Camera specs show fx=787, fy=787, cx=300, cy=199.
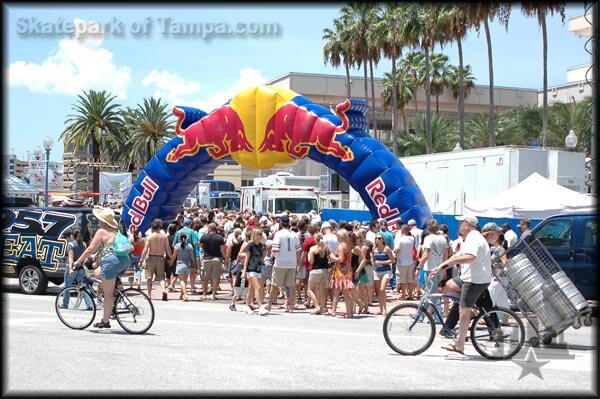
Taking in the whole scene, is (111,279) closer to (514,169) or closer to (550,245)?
(550,245)

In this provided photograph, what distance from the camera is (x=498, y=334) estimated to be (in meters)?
9.98

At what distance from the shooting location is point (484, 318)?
1002cm

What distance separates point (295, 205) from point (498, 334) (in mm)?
23166

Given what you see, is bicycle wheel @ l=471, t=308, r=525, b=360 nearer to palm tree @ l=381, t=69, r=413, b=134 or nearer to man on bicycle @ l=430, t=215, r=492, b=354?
man on bicycle @ l=430, t=215, r=492, b=354

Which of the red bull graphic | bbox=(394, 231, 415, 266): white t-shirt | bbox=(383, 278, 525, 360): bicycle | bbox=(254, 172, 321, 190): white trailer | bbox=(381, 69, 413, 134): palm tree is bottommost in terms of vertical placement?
bbox=(383, 278, 525, 360): bicycle

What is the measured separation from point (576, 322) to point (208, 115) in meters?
14.9

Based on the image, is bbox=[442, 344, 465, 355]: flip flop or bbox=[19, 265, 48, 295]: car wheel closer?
bbox=[442, 344, 465, 355]: flip flop

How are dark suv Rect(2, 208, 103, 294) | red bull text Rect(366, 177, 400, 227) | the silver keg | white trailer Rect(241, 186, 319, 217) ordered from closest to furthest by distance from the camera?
the silver keg
dark suv Rect(2, 208, 103, 294)
red bull text Rect(366, 177, 400, 227)
white trailer Rect(241, 186, 319, 217)

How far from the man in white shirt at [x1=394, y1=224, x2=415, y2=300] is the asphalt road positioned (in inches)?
174

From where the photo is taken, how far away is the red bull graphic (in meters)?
20.9

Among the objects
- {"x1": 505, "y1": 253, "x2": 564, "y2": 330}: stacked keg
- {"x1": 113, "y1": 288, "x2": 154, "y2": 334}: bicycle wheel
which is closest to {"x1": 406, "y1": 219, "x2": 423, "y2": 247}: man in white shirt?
{"x1": 505, "y1": 253, "x2": 564, "y2": 330}: stacked keg

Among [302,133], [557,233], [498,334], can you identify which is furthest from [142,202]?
[498,334]

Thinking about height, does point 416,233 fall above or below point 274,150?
below

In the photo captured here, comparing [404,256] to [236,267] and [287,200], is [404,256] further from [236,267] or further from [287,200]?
[287,200]
